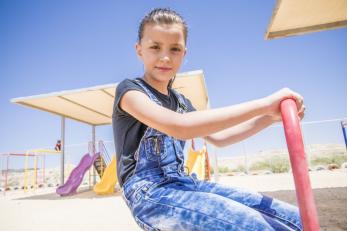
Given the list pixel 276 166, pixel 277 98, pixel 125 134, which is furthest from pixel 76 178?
pixel 276 166

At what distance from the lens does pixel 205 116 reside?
1082mm

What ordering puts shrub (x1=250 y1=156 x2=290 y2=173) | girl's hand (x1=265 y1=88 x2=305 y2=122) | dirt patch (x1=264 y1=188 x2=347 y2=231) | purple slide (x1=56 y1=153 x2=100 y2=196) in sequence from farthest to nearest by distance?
shrub (x1=250 y1=156 x2=290 y2=173)
purple slide (x1=56 y1=153 x2=100 y2=196)
dirt patch (x1=264 y1=188 x2=347 y2=231)
girl's hand (x1=265 y1=88 x2=305 y2=122)

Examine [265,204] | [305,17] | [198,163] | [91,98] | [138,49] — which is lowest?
[265,204]

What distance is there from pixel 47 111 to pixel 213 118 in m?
9.76

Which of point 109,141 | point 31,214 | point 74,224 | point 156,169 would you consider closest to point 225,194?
point 156,169

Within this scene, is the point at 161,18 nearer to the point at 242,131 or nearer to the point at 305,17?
the point at 242,131

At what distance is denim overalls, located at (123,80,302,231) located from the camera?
3.40 ft

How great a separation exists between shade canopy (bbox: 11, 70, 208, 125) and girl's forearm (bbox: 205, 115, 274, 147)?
541 cm

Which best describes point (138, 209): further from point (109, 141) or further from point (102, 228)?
point (109, 141)

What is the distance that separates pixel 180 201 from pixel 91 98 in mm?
7688

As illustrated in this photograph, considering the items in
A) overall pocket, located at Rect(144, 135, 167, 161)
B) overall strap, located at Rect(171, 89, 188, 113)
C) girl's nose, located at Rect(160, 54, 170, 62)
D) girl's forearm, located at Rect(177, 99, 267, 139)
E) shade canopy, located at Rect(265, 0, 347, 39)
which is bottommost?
overall pocket, located at Rect(144, 135, 167, 161)

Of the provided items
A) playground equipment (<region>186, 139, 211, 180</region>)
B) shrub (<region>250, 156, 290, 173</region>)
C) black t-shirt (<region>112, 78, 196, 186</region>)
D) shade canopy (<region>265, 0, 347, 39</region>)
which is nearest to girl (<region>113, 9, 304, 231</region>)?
black t-shirt (<region>112, 78, 196, 186</region>)

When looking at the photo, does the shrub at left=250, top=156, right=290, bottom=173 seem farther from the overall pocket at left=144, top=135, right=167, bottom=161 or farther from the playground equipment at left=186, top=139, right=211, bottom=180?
the overall pocket at left=144, top=135, right=167, bottom=161

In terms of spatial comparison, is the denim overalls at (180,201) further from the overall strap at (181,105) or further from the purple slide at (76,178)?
the purple slide at (76,178)
